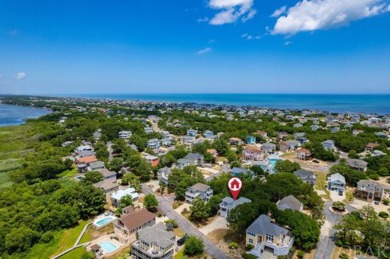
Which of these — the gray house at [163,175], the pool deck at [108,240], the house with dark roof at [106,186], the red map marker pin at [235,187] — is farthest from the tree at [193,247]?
the house with dark roof at [106,186]

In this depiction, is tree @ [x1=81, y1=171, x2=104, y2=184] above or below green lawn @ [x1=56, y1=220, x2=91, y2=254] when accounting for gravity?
above

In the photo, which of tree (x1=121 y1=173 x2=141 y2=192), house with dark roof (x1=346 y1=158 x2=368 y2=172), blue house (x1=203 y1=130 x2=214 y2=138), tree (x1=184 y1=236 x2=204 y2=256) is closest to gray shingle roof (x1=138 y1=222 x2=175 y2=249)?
tree (x1=184 y1=236 x2=204 y2=256)

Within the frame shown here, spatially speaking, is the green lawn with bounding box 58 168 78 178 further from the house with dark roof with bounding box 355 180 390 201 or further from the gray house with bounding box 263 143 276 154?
the house with dark roof with bounding box 355 180 390 201

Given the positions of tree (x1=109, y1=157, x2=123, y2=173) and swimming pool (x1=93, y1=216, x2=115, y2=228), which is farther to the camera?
tree (x1=109, y1=157, x2=123, y2=173)

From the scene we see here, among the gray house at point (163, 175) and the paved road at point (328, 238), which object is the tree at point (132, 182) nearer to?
the gray house at point (163, 175)

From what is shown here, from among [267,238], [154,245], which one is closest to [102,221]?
[154,245]

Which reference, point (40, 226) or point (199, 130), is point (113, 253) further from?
point (199, 130)

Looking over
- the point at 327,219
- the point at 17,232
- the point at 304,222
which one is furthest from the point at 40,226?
the point at 327,219
